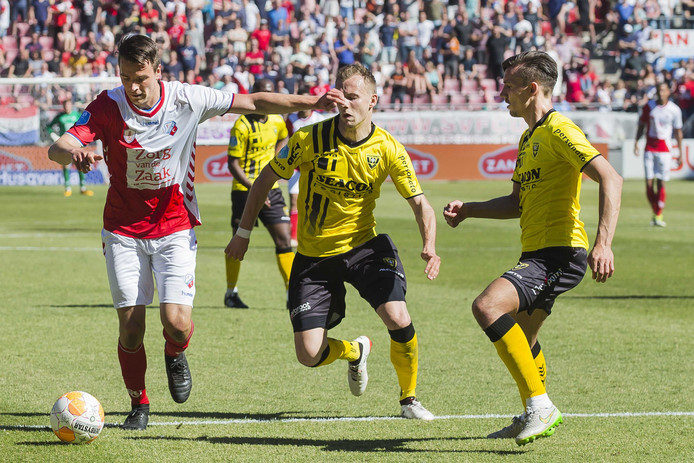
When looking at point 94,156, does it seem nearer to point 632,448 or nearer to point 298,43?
point 632,448

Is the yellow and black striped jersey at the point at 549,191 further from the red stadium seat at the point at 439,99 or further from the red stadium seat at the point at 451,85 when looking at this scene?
the red stadium seat at the point at 451,85

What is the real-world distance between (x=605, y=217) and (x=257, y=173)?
6.21m

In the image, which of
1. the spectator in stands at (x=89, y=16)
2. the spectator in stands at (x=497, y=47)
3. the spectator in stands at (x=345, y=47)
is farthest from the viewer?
the spectator in stands at (x=497, y=47)

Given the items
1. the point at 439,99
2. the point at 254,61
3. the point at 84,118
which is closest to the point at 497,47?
the point at 439,99

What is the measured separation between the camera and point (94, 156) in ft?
17.3

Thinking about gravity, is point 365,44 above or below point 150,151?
below

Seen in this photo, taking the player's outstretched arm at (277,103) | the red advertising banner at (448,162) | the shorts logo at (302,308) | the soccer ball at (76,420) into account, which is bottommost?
the red advertising banner at (448,162)

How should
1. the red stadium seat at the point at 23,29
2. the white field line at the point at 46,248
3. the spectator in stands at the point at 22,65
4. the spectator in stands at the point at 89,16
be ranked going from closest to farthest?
the white field line at the point at 46,248 → the spectator in stands at the point at 22,65 → the red stadium seat at the point at 23,29 → the spectator in stands at the point at 89,16

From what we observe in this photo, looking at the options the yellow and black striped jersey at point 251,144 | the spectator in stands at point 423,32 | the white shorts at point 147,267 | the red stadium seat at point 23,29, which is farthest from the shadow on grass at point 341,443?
the spectator in stands at point 423,32

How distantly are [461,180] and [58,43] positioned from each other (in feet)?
43.4

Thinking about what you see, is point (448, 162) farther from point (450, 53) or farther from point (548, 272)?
point (548, 272)

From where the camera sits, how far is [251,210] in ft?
21.0

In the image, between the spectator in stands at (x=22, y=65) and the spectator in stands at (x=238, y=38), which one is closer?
the spectator in stands at (x=22, y=65)

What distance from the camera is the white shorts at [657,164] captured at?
19375 mm
